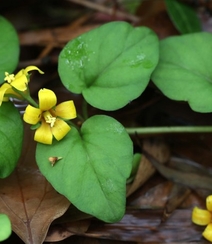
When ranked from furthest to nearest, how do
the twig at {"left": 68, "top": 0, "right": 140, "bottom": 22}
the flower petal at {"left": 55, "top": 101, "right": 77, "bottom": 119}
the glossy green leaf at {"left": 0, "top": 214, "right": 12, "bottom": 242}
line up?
the twig at {"left": 68, "top": 0, "right": 140, "bottom": 22} < the flower petal at {"left": 55, "top": 101, "right": 77, "bottom": 119} < the glossy green leaf at {"left": 0, "top": 214, "right": 12, "bottom": 242}

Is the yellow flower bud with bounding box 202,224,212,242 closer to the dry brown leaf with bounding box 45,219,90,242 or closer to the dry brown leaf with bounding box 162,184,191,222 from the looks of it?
the dry brown leaf with bounding box 162,184,191,222

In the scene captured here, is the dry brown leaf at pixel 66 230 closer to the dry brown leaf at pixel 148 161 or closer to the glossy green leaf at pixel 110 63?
the dry brown leaf at pixel 148 161

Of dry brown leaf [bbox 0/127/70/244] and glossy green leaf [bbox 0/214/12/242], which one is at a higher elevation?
glossy green leaf [bbox 0/214/12/242]

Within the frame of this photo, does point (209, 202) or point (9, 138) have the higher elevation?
point (9, 138)

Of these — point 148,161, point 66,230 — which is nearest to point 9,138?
point 66,230

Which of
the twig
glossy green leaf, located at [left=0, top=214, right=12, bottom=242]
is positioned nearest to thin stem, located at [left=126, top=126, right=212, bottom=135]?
glossy green leaf, located at [left=0, top=214, right=12, bottom=242]

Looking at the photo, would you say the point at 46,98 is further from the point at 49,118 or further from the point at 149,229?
the point at 149,229
